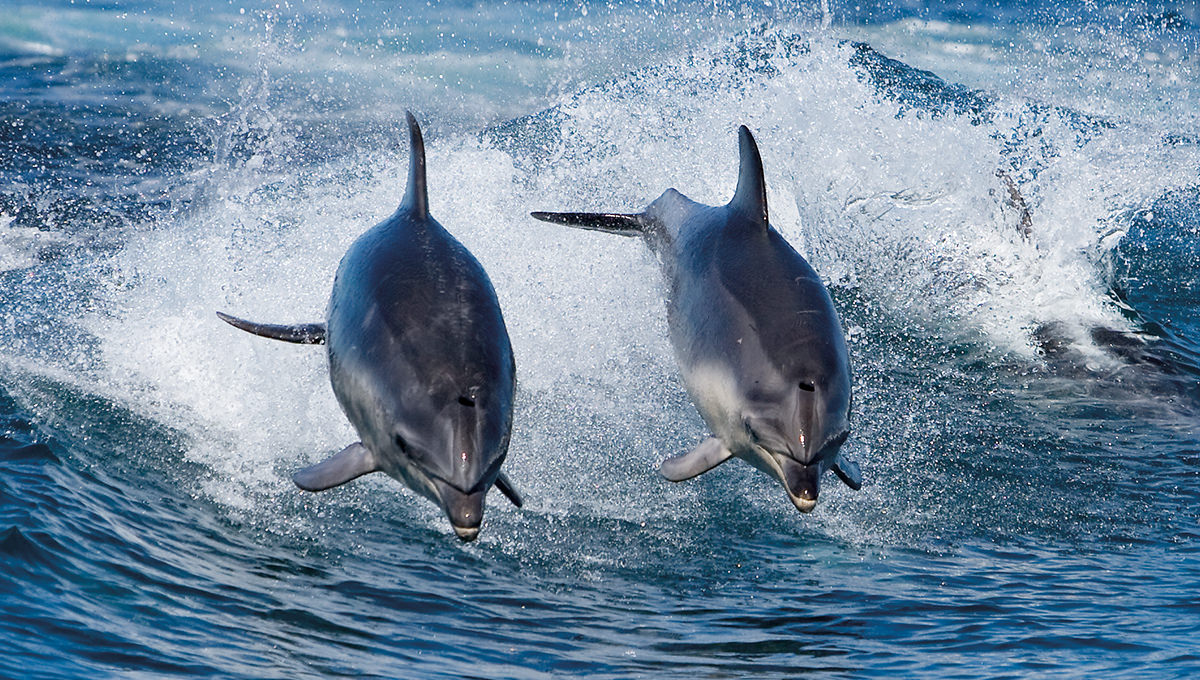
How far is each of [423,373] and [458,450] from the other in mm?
490

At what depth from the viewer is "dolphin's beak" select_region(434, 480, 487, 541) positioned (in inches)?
230

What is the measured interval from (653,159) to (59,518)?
12.8m

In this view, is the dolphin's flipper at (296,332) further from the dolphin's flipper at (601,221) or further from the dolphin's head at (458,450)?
the dolphin's flipper at (601,221)

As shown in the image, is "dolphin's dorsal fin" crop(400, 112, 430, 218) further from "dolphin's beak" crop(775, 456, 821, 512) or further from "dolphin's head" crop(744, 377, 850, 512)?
"dolphin's beak" crop(775, 456, 821, 512)

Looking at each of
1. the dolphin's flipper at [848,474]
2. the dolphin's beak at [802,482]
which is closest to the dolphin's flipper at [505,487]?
the dolphin's beak at [802,482]

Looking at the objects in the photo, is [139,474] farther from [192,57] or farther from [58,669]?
[192,57]

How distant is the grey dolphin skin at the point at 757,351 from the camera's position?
6562 mm

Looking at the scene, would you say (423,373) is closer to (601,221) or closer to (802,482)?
(802,482)

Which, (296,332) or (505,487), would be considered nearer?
(505,487)

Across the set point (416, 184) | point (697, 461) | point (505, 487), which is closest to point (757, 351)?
point (697, 461)

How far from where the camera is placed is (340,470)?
21.6 ft

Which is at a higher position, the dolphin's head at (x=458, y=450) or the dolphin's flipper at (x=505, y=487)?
the dolphin's head at (x=458, y=450)

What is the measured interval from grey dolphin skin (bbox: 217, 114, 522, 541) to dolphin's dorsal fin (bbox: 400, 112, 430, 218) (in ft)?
1.69

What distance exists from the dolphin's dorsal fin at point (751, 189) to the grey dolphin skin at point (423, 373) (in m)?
1.98
